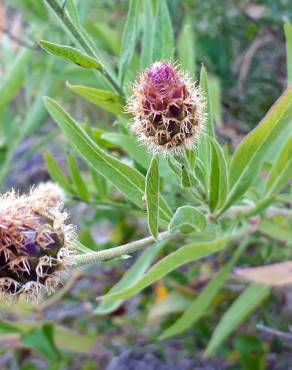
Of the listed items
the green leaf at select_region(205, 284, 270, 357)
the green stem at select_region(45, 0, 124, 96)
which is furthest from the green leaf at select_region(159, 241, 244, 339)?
the green stem at select_region(45, 0, 124, 96)

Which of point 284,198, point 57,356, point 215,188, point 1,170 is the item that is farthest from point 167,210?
point 1,170

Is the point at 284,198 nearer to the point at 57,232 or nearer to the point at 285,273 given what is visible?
the point at 285,273

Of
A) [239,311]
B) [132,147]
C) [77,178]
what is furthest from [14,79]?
[239,311]

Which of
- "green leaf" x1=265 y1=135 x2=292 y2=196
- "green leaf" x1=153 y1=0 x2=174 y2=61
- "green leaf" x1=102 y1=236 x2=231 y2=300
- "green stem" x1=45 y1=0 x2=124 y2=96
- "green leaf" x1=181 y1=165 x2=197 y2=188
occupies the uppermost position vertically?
"green stem" x1=45 y1=0 x2=124 y2=96

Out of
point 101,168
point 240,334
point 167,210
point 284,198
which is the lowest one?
point 240,334

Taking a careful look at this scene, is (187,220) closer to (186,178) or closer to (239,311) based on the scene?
(186,178)

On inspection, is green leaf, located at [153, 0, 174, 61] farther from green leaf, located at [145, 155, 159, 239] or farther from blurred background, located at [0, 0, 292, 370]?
green leaf, located at [145, 155, 159, 239]

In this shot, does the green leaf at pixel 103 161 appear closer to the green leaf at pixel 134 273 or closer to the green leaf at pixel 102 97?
the green leaf at pixel 102 97
